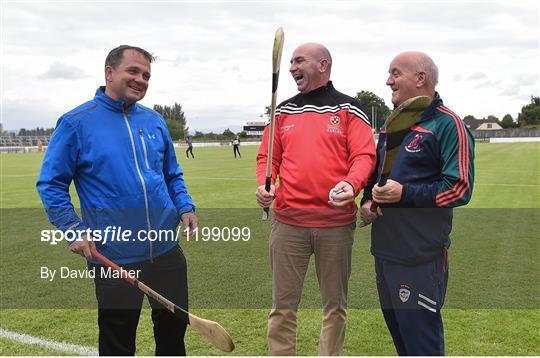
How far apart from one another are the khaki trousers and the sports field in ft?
2.24

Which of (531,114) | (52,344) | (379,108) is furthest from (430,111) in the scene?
(531,114)

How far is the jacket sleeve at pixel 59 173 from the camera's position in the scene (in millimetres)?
2744

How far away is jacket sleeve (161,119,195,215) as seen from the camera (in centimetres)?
324

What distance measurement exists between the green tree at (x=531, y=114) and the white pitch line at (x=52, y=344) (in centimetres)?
10762

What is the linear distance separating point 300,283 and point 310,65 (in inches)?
54.0

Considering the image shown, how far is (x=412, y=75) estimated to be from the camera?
2553 millimetres

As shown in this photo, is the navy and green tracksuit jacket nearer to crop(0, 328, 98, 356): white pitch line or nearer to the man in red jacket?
the man in red jacket

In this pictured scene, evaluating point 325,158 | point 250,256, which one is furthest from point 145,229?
point 250,256

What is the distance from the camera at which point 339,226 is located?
9.93 ft

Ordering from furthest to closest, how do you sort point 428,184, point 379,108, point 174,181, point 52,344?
point 379,108, point 52,344, point 174,181, point 428,184

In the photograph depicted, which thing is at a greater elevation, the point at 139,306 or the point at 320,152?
the point at 320,152

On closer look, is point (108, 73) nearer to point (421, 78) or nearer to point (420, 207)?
point (421, 78)

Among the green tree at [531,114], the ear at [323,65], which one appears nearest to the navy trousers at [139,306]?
the ear at [323,65]

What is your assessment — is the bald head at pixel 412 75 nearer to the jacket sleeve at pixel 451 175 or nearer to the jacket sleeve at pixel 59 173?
the jacket sleeve at pixel 451 175
